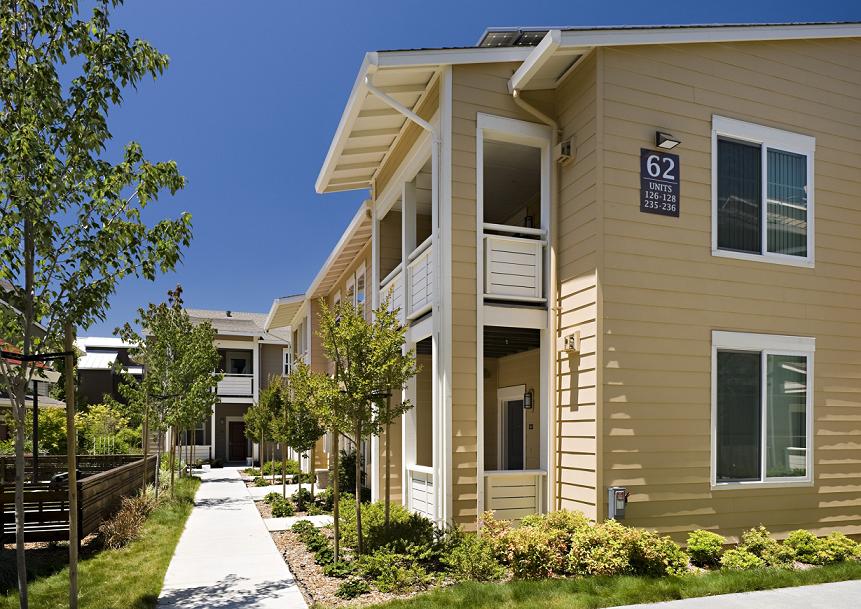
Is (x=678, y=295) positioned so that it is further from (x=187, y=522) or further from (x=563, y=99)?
(x=187, y=522)

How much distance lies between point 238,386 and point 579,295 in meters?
25.8

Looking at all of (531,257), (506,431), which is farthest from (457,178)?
(506,431)

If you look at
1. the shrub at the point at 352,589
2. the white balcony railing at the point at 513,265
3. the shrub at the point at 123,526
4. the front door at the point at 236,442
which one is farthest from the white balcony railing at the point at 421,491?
the front door at the point at 236,442

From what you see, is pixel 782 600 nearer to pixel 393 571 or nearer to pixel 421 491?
pixel 393 571

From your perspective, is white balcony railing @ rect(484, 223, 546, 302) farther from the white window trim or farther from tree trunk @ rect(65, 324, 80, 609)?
tree trunk @ rect(65, 324, 80, 609)

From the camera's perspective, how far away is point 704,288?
919 centimetres

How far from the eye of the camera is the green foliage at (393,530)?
8656 mm

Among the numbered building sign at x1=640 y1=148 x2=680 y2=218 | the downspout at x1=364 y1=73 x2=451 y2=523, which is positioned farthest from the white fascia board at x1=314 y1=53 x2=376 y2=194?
the numbered building sign at x1=640 y1=148 x2=680 y2=218

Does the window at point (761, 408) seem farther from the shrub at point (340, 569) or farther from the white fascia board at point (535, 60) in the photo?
the shrub at point (340, 569)

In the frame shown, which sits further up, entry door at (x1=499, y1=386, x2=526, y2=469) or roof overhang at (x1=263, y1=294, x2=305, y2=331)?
roof overhang at (x1=263, y1=294, x2=305, y2=331)

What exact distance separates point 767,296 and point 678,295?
1.51 m

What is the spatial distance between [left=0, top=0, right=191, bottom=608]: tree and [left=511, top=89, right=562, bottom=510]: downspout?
16.0 ft

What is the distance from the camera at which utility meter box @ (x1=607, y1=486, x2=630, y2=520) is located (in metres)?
8.12

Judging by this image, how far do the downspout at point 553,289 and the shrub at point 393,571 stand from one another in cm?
216
